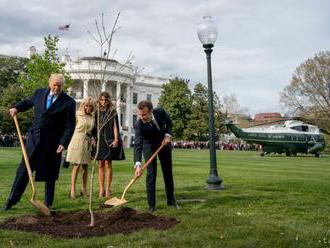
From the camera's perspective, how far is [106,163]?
28.9ft

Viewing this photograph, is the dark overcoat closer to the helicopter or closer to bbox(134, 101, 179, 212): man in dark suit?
bbox(134, 101, 179, 212): man in dark suit

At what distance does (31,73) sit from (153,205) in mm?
24804

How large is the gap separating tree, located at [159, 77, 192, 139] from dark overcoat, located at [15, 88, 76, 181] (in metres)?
68.1

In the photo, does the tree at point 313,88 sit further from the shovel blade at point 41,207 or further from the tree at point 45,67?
the shovel blade at point 41,207

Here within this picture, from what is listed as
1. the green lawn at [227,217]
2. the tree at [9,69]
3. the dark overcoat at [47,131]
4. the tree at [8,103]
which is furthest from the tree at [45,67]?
the tree at [9,69]

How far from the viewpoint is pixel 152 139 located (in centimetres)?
714

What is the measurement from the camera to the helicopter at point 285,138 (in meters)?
38.1

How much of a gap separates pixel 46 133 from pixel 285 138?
34081mm

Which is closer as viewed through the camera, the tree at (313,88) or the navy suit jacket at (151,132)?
the navy suit jacket at (151,132)

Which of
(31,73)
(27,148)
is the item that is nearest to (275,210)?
(27,148)

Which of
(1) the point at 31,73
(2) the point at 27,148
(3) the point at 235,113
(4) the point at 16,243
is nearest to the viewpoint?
(4) the point at 16,243

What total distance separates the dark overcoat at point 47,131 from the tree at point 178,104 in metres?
68.1

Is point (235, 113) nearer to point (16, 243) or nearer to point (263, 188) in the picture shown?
point (263, 188)

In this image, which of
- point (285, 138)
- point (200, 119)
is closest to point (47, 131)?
point (285, 138)
